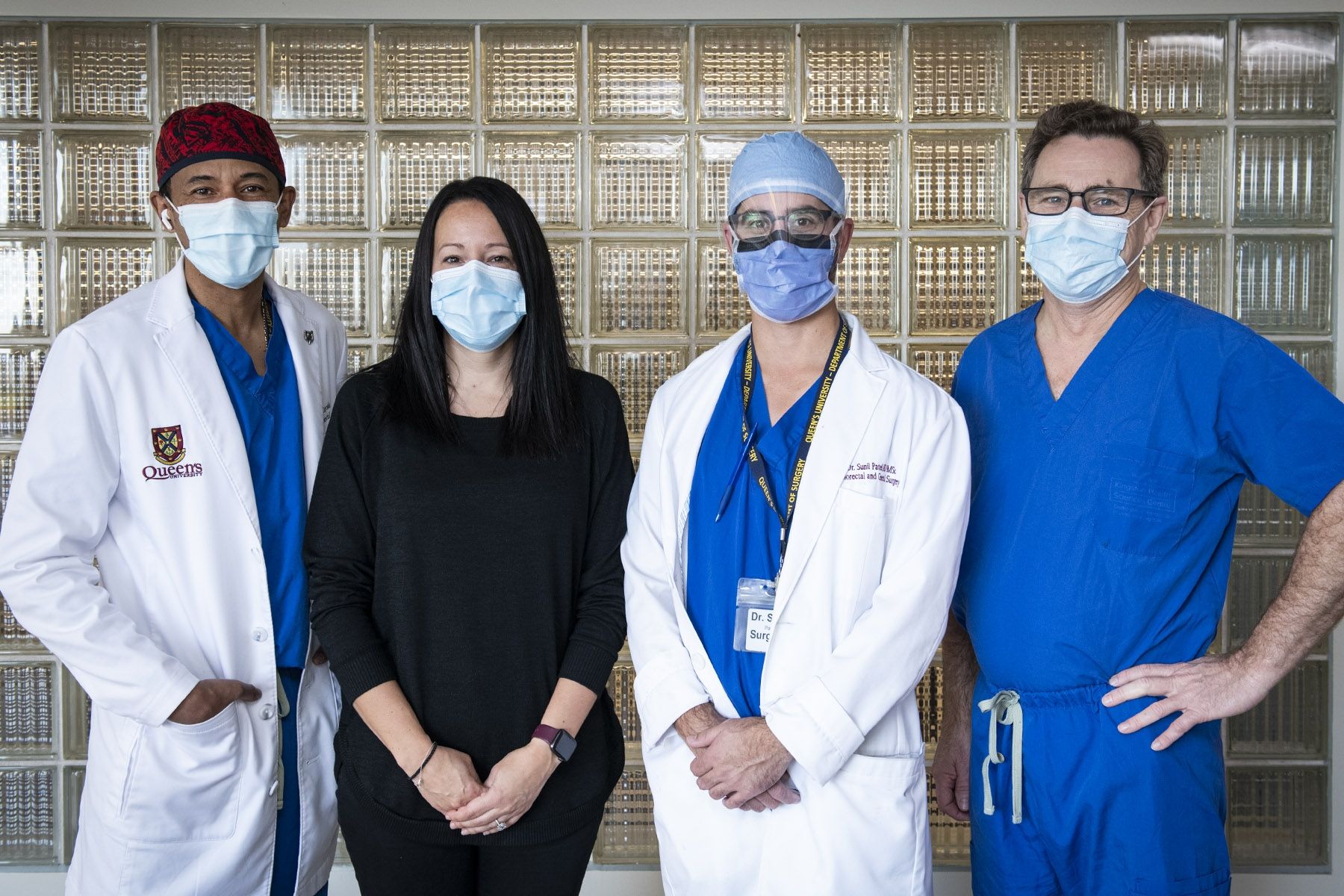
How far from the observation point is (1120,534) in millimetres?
1738

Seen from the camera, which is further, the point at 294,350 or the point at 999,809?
the point at 294,350

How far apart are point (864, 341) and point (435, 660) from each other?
37.1 inches

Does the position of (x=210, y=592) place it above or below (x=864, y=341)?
below

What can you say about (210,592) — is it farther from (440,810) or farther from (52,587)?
(440,810)

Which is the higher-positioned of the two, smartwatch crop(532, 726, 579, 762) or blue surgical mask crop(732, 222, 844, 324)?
blue surgical mask crop(732, 222, 844, 324)

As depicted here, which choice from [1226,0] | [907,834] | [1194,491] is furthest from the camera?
[1226,0]

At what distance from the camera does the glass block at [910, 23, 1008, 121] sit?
3.03 m

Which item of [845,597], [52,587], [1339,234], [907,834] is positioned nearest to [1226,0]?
[1339,234]

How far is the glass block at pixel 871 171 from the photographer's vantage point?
3070 millimetres

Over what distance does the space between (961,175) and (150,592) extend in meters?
2.46

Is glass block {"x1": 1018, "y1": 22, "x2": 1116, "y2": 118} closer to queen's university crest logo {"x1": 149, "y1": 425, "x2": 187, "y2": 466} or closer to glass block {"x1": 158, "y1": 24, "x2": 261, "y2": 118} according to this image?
glass block {"x1": 158, "y1": 24, "x2": 261, "y2": 118}

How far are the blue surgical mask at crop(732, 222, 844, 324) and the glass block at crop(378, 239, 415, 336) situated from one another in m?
1.62

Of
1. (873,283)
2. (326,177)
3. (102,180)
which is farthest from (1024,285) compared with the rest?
(102,180)

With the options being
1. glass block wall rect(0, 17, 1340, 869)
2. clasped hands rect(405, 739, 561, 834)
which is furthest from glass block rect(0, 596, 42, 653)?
clasped hands rect(405, 739, 561, 834)
